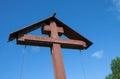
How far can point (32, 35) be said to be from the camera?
7125 mm

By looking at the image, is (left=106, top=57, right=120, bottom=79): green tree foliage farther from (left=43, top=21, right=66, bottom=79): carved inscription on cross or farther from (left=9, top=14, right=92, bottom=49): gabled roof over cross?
(left=43, top=21, right=66, bottom=79): carved inscription on cross

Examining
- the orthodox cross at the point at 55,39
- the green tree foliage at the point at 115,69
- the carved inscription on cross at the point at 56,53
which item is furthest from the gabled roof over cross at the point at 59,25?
the green tree foliage at the point at 115,69

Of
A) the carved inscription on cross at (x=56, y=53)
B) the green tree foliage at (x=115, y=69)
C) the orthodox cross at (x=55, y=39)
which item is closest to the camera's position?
the carved inscription on cross at (x=56, y=53)

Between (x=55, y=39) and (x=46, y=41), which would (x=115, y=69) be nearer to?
(x=55, y=39)

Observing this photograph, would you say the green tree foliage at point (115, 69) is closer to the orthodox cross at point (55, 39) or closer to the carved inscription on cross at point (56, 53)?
the orthodox cross at point (55, 39)

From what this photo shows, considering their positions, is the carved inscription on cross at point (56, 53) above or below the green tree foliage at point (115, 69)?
below

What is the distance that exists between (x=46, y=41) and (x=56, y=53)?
0.45m

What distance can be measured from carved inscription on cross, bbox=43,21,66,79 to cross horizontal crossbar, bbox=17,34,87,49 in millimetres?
142

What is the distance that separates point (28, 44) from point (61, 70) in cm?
119

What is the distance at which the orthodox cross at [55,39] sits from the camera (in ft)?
22.7

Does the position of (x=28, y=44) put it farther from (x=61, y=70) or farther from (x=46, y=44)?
(x=61, y=70)

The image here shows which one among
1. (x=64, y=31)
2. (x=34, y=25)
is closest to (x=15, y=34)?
(x=34, y=25)

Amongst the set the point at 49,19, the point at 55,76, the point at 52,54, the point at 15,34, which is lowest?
the point at 55,76

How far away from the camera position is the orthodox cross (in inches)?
272
